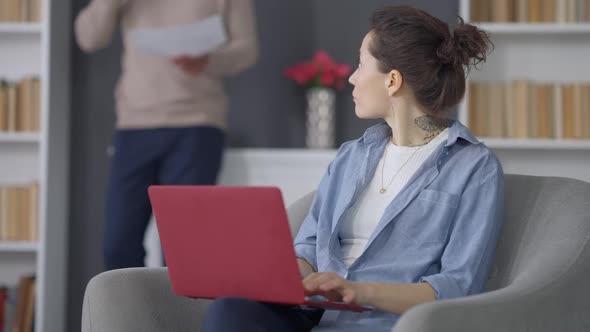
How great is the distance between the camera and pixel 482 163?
1875 millimetres

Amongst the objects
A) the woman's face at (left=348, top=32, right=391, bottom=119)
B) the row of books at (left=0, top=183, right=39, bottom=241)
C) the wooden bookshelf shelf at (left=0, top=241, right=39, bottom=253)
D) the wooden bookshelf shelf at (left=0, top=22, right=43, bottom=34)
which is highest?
the wooden bookshelf shelf at (left=0, top=22, right=43, bottom=34)

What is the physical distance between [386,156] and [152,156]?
174 centimetres

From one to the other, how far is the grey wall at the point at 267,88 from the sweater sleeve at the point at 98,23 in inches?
20.3

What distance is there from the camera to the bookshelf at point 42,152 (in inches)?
154

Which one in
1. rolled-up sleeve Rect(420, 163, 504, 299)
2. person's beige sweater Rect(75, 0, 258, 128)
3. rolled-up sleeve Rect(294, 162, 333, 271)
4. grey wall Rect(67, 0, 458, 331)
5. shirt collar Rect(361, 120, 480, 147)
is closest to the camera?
rolled-up sleeve Rect(420, 163, 504, 299)

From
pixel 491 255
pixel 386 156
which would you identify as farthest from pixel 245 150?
pixel 491 255

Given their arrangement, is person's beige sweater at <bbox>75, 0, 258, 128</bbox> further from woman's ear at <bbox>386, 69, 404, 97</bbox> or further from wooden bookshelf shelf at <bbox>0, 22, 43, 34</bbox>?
woman's ear at <bbox>386, 69, 404, 97</bbox>

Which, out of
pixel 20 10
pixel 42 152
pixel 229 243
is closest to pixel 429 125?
pixel 229 243

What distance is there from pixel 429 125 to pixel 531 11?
2132 millimetres

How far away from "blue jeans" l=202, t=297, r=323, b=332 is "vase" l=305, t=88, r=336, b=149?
2.34 meters

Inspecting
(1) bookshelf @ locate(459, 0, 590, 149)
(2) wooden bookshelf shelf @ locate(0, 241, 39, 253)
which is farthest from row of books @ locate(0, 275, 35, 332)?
(1) bookshelf @ locate(459, 0, 590, 149)

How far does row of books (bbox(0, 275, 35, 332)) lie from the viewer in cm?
394

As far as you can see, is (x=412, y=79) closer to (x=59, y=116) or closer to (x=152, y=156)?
(x=152, y=156)

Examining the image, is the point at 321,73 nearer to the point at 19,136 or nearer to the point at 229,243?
the point at 19,136
